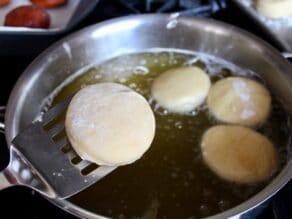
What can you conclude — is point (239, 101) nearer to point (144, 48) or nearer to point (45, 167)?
point (144, 48)

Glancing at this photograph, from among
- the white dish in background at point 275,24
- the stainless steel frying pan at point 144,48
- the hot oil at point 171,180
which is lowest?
the white dish in background at point 275,24

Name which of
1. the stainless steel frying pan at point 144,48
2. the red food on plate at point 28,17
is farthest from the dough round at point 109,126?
the red food on plate at point 28,17

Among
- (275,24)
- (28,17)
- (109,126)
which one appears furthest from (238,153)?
(28,17)

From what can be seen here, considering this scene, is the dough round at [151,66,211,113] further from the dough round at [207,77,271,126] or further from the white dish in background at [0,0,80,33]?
the white dish in background at [0,0,80,33]

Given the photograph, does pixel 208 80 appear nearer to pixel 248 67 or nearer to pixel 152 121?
pixel 248 67

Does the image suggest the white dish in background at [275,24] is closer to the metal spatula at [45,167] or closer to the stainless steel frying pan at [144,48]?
the stainless steel frying pan at [144,48]

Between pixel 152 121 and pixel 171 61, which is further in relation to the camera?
pixel 171 61

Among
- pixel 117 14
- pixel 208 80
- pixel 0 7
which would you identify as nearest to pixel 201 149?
pixel 208 80
